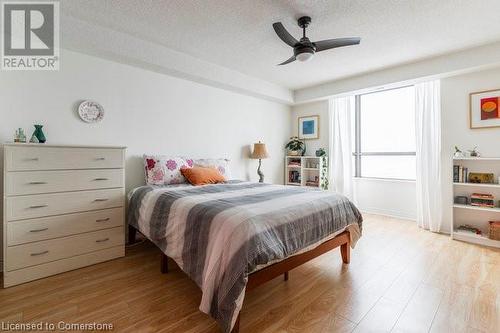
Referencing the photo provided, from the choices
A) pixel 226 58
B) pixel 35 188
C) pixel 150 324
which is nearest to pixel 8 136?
pixel 35 188

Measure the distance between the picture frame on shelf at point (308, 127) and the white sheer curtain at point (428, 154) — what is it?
169cm

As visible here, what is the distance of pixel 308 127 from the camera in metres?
4.91

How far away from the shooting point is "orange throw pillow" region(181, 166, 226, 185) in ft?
9.51

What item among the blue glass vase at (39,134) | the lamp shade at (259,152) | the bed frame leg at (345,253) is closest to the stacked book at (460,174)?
the bed frame leg at (345,253)

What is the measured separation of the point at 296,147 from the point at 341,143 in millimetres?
866

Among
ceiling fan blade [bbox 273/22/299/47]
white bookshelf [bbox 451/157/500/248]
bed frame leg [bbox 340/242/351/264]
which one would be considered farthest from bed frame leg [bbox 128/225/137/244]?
white bookshelf [bbox 451/157/500/248]

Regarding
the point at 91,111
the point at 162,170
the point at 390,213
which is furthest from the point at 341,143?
the point at 91,111

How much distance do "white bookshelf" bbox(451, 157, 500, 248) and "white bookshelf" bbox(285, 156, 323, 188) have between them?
2.03 metres

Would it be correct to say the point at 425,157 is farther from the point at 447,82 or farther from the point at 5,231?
the point at 5,231

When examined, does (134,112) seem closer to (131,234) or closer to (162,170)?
(162,170)

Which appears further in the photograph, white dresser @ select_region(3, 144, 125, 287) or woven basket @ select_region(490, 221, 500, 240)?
woven basket @ select_region(490, 221, 500, 240)

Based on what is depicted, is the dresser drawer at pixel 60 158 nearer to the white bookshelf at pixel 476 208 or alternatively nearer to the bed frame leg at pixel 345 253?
the bed frame leg at pixel 345 253

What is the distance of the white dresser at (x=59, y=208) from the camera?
1.93m

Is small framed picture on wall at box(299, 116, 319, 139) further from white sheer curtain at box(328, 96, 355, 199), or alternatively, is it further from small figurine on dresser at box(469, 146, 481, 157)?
small figurine on dresser at box(469, 146, 481, 157)
